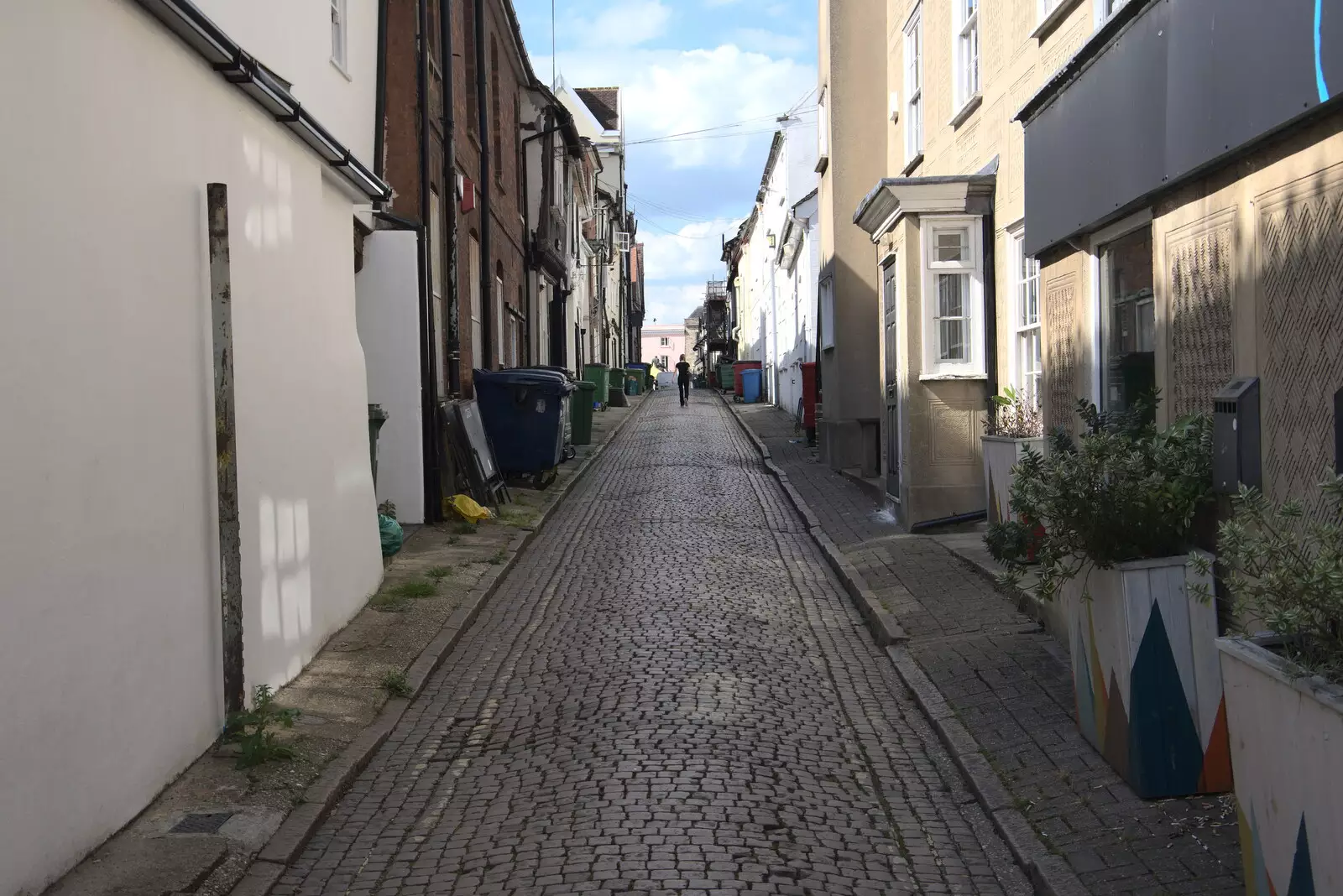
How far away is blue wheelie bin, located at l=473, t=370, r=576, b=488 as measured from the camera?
609 inches

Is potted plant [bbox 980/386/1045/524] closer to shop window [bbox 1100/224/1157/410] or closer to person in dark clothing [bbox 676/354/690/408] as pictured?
shop window [bbox 1100/224/1157/410]

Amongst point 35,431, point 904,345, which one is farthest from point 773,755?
point 904,345

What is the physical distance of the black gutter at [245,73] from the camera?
17.0 feet

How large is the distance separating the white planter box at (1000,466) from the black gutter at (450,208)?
6266mm

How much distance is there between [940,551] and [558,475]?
793 cm

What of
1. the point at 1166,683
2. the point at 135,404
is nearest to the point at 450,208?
the point at 135,404

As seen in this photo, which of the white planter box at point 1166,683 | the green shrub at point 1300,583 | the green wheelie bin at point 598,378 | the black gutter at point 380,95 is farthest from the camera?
the green wheelie bin at point 598,378

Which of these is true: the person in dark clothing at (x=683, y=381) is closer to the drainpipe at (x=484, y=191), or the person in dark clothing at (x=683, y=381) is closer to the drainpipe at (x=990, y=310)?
the drainpipe at (x=484, y=191)

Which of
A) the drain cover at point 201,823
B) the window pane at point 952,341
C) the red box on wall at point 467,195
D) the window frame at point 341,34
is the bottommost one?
the drain cover at point 201,823

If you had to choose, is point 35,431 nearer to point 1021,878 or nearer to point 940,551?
point 1021,878

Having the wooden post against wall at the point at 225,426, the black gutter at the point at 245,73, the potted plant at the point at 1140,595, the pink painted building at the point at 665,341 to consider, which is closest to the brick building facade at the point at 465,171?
the black gutter at the point at 245,73

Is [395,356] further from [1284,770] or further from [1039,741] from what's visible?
[1284,770]

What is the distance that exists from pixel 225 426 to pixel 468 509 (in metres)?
7.23

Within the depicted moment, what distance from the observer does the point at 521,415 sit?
1559 centimetres
